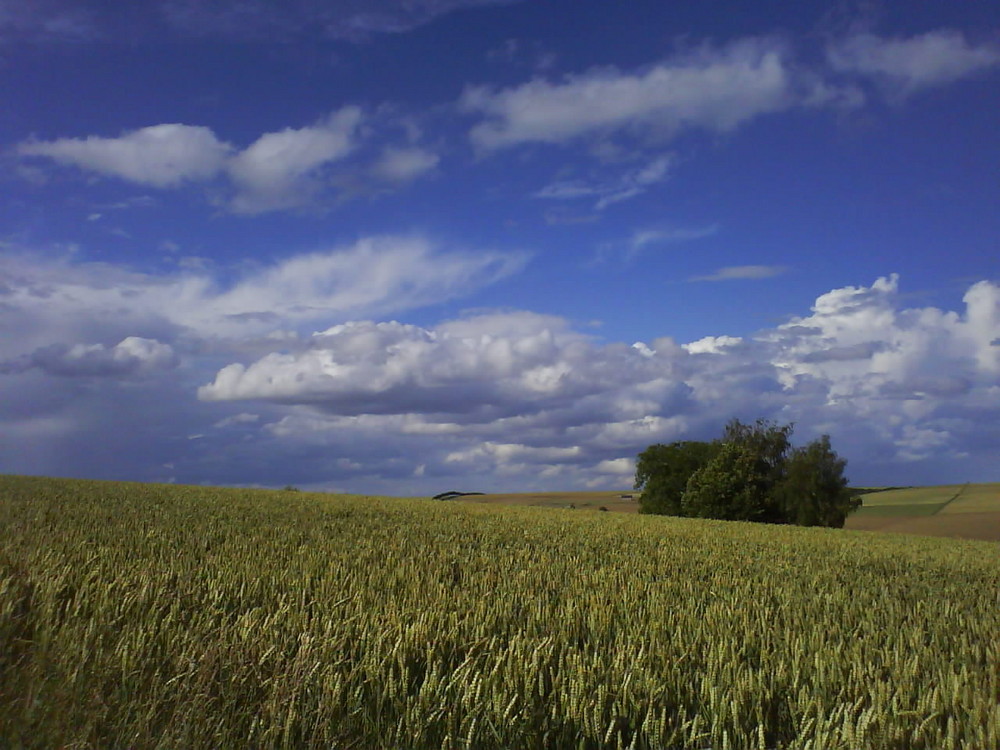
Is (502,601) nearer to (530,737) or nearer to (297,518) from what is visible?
(530,737)

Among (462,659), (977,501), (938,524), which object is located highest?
(462,659)

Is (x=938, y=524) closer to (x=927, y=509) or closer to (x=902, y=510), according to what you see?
(x=927, y=509)

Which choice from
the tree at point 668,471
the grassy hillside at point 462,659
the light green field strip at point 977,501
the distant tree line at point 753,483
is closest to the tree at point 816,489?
the distant tree line at point 753,483

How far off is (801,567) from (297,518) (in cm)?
1286

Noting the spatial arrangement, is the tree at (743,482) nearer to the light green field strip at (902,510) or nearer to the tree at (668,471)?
the tree at (668,471)

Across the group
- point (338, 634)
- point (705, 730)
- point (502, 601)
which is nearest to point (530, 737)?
point (705, 730)

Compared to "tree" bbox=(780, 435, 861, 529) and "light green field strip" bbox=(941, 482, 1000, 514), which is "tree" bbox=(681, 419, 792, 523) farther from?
"light green field strip" bbox=(941, 482, 1000, 514)

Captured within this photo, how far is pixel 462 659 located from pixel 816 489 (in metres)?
64.1

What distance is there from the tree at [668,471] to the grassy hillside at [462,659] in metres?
60.1

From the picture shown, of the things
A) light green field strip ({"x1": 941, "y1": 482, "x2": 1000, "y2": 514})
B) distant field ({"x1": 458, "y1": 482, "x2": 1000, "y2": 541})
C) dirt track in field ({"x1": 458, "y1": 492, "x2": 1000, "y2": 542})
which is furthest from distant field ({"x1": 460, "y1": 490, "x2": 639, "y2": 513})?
light green field strip ({"x1": 941, "y1": 482, "x2": 1000, "y2": 514})

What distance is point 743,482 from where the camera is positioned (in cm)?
6438

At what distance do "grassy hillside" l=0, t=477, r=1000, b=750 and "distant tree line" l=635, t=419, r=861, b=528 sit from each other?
54.3m

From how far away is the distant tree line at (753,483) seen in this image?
6288 centimetres

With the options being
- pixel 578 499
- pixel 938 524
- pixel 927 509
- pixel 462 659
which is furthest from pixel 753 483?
pixel 462 659
